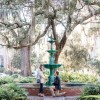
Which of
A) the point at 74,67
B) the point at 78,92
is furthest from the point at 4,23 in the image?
the point at 74,67

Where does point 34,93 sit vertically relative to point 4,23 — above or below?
below

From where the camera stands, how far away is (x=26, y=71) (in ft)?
70.2

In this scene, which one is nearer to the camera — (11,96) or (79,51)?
(11,96)

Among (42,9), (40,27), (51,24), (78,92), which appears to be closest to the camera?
(78,92)

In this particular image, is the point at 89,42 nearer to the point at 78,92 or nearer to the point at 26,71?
the point at 26,71

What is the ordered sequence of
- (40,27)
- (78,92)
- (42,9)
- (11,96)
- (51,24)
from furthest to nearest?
(40,27), (51,24), (42,9), (78,92), (11,96)

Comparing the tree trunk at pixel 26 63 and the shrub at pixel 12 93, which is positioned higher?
the tree trunk at pixel 26 63

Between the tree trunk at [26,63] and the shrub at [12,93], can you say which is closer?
the shrub at [12,93]

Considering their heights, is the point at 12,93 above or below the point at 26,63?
A: below

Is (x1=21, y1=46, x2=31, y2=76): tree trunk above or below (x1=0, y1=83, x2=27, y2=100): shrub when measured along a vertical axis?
above

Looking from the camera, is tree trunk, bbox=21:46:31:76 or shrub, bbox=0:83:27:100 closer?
shrub, bbox=0:83:27:100

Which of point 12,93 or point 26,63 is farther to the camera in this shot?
point 26,63

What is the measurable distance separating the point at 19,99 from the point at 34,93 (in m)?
3.84

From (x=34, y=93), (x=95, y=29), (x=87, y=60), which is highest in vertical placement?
(x=95, y=29)
